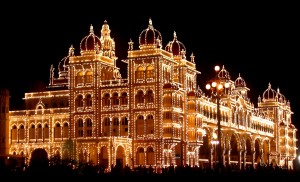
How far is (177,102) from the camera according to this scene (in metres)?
72.7

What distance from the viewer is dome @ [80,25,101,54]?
246 ft

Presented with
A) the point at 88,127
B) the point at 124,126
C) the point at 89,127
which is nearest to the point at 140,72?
the point at 124,126

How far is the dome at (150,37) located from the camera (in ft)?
234

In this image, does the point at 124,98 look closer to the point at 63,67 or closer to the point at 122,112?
the point at 122,112

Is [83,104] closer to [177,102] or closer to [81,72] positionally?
[81,72]

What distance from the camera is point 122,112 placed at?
72500 mm

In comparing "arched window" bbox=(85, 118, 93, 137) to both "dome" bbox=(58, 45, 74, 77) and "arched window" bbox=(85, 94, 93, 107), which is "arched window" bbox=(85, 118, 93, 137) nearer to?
"arched window" bbox=(85, 94, 93, 107)

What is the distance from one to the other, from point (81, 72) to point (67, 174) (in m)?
50.6

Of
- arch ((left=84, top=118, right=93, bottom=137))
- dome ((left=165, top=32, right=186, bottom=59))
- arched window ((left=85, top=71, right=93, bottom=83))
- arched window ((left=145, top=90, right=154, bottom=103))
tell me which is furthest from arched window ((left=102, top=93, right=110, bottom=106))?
dome ((left=165, top=32, right=186, bottom=59))

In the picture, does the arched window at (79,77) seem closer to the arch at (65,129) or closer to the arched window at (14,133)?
the arch at (65,129)

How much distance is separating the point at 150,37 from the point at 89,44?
8324mm

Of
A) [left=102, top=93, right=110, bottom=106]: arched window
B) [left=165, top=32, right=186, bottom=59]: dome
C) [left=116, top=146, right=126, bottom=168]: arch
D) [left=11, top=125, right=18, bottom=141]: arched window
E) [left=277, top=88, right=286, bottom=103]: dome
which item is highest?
[left=165, top=32, right=186, bottom=59]: dome

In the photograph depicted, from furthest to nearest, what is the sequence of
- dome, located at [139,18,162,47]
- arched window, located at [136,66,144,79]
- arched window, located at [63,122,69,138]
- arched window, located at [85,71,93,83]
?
arched window, located at [63,122,69,138] < arched window, located at [85,71,93,83] < arched window, located at [136,66,144,79] < dome, located at [139,18,162,47]

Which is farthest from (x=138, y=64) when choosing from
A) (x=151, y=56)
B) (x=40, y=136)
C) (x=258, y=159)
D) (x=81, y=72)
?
(x=258, y=159)
